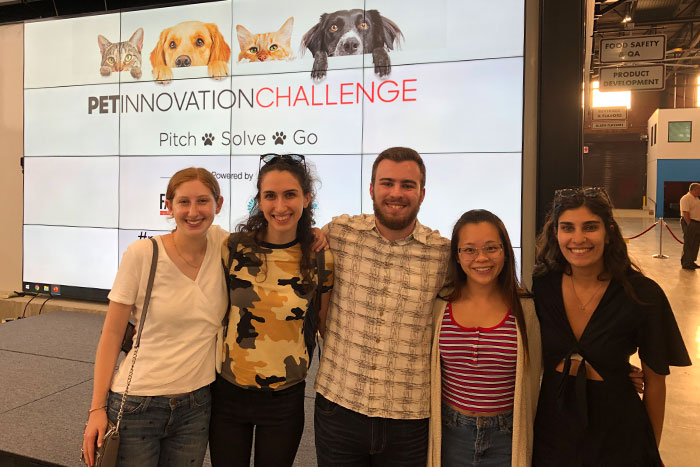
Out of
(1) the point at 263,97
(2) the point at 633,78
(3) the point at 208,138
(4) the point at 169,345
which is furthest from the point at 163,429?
(2) the point at 633,78

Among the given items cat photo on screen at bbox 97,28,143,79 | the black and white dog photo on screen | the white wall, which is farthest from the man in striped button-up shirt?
the white wall

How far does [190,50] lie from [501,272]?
15.5 feet

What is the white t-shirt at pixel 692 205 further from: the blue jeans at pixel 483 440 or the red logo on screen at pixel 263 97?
the blue jeans at pixel 483 440

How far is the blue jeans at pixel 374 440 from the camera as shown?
1.77 meters

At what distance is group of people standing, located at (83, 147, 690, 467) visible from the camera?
169 cm

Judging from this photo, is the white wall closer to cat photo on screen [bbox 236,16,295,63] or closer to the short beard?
cat photo on screen [bbox 236,16,295,63]

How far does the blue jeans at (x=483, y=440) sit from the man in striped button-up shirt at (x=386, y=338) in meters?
0.13

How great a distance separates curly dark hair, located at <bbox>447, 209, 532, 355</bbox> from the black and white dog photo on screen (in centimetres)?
313

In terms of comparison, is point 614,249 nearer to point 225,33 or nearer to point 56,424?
point 56,424

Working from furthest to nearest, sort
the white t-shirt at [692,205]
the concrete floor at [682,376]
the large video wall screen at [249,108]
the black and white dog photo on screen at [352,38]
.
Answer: the white t-shirt at [692,205] < the black and white dog photo on screen at [352,38] < the large video wall screen at [249,108] < the concrete floor at [682,376]

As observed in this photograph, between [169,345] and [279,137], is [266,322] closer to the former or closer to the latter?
[169,345]

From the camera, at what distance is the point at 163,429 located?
70.7 inches

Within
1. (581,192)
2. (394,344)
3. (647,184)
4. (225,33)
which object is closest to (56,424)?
(394,344)

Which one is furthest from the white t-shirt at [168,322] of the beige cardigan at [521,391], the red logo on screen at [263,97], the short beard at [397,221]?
the red logo on screen at [263,97]
